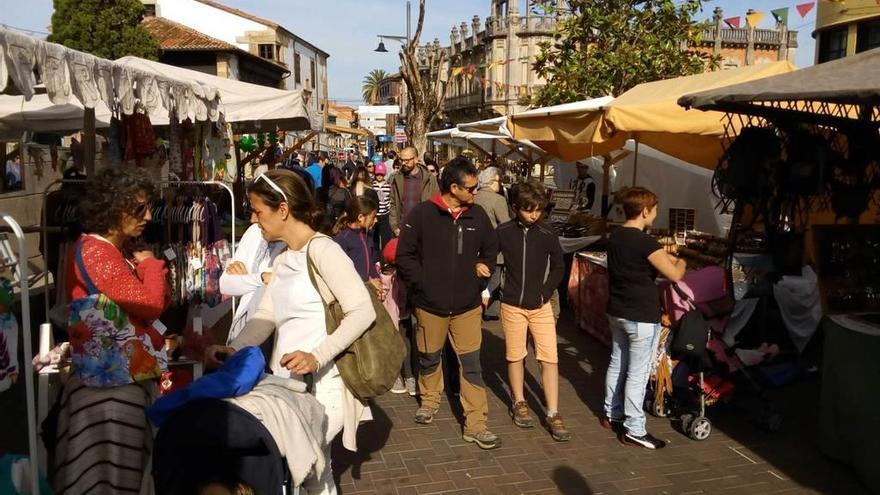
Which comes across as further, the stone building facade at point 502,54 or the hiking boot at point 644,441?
the stone building facade at point 502,54

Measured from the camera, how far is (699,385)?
4.80m

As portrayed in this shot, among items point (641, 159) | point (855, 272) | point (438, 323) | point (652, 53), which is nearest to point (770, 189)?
point (855, 272)

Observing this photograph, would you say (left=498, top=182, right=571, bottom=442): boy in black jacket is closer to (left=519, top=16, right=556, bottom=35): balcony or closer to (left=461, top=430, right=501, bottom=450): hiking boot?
(left=461, top=430, right=501, bottom=450): hiking boot

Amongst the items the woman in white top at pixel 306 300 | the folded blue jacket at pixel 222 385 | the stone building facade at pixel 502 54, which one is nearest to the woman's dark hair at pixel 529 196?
the woman in white top at pixel 306 300

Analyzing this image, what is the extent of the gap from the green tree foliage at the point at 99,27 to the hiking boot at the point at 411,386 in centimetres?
2154

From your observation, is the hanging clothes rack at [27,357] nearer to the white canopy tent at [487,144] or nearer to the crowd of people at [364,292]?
the crowd of people at [364,292]

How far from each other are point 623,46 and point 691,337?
431 inches

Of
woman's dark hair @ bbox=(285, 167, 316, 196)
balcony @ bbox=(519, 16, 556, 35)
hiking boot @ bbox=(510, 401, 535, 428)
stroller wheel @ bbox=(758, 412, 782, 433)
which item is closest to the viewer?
woman's dark hair @ bbox=(285, 167, 316, 196)

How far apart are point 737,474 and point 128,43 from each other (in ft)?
80.7

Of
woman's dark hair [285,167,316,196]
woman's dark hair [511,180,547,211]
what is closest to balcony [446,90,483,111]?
woman's dark hair [285,167,316,196]

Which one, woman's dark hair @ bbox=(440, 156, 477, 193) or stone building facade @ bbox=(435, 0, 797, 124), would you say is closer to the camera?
woman's dark hair @ bbox=(440, 156, 477, 193)

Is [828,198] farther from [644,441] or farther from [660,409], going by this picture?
[644,441]

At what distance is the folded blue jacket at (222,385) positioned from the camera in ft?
7.02

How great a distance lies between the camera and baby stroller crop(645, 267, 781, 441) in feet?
15.6
